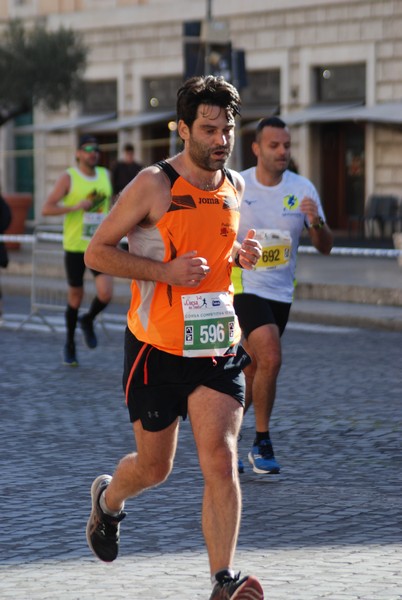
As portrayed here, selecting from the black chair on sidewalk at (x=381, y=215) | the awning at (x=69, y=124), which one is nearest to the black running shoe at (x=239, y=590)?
the black chair on sidewalk at (x=381, y=215)

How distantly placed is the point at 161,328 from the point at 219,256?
32 cm

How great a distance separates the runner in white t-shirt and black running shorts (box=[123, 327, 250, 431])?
2.31m

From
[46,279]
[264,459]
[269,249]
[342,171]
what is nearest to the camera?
[264,459]

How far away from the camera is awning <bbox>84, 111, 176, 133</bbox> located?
33.7 metres

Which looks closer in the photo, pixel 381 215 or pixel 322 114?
pixel 381 215

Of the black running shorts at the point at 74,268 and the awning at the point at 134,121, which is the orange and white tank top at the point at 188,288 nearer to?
the black running shorts at the point at 74,268

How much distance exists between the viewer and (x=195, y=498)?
719 centimetres

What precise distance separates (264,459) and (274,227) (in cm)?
119

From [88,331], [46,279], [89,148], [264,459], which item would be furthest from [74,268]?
[264,459]

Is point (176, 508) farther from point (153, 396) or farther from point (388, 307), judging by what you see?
point (388, 307)

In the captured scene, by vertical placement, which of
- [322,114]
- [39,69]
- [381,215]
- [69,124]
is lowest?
[381,215]

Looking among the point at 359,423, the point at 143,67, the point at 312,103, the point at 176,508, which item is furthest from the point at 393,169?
the point at 176,508

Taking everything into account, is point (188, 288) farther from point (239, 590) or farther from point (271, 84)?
point (271, 84)

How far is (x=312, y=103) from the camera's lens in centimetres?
3105
